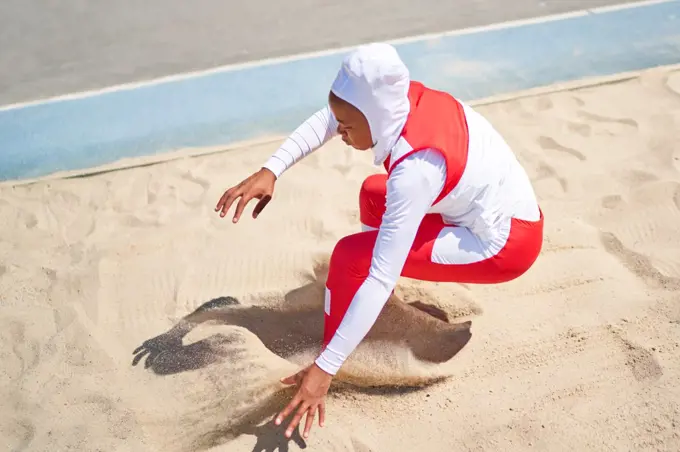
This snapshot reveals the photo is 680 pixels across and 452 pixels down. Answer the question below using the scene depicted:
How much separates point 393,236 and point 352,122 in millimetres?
341

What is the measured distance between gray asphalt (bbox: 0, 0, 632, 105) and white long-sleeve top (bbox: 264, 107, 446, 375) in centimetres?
277

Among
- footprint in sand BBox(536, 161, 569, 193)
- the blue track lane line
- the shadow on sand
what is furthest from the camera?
the blue track lane line

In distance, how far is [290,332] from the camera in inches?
108

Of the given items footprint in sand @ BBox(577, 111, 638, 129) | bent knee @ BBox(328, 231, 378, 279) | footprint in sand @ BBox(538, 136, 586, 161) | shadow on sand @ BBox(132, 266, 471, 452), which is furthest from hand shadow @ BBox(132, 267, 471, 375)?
footprint in sand @ BBox(577, 111, 638, 129)

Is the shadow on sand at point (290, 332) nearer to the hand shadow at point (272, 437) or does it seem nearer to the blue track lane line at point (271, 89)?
the hand shadow at point (272, 437)

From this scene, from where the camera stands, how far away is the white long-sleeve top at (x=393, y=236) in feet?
6.25

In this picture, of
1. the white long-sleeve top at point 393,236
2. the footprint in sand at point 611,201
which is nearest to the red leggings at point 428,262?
the white long-sleeve top at point 393,236

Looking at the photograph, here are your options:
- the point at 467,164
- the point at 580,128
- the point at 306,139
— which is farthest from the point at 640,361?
the point at 580,128

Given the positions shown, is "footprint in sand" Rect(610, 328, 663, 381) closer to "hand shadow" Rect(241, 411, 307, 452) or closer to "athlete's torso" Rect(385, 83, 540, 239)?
"athlete's torso" Rect(385, 83, 540, 239)

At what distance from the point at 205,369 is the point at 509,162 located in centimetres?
135

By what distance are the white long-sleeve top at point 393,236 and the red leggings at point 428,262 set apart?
0.26m

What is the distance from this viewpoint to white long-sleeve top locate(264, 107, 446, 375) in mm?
1905

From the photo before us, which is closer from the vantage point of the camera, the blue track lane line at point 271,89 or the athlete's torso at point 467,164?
the athlete's torso at point 467,164

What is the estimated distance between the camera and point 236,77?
4277mm
